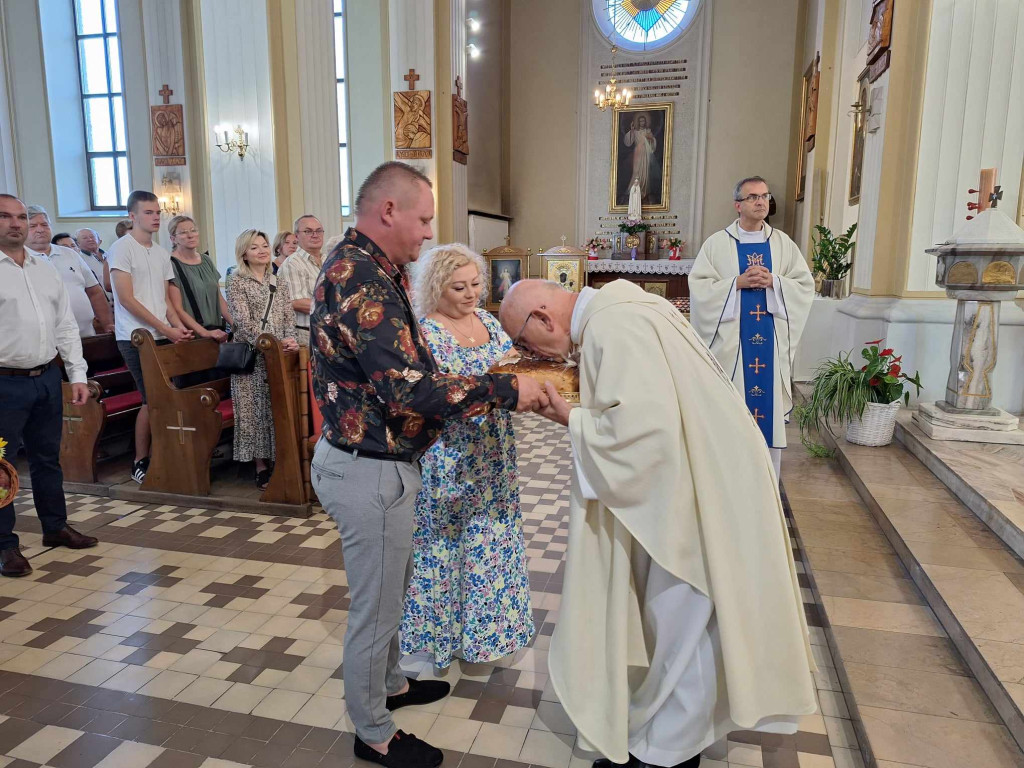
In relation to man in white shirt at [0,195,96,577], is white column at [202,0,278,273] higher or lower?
higher

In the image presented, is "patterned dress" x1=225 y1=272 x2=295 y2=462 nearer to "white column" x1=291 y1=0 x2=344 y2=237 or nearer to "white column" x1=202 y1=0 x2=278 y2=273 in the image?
"white column" x1=202 y1=0 x2=278 y2=273

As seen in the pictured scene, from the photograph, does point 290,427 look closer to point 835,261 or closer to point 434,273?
point 434,273

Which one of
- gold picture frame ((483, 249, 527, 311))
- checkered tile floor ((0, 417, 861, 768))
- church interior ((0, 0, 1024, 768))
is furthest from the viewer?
gold picture frame ((483, 249, 527, 311))

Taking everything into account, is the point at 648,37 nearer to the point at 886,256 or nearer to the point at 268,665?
the point at 886,256

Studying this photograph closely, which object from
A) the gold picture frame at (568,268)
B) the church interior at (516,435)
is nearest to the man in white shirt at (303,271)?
the church interior at (516,435)

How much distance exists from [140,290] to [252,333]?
32.0 inches

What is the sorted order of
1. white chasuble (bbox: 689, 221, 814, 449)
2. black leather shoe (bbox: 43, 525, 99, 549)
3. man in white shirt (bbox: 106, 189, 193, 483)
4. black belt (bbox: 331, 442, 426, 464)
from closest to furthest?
black belt (bbox: 331, 442, 426, 464) → black leather shoe (bbox: 43, 525, 99, 549) → white chasuble (bbox: 689, 221, 814, 449) → man in white shirt (bbox: 106, 189, 193, 483)

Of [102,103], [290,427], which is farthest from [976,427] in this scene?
Result: [102,103]

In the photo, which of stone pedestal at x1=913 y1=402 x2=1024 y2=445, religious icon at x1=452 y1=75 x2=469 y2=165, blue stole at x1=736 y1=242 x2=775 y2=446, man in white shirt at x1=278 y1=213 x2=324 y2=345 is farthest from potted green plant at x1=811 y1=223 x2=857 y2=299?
religious icon at x1=452 y1=75 x2=469 y2=165

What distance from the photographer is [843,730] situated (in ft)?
7.93

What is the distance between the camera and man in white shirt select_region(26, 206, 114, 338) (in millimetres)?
5086

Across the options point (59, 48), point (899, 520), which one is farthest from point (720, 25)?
point (899, 520)

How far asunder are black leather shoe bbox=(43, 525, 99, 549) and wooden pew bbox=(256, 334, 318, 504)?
996 millimetres

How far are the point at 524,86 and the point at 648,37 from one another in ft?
8.14
